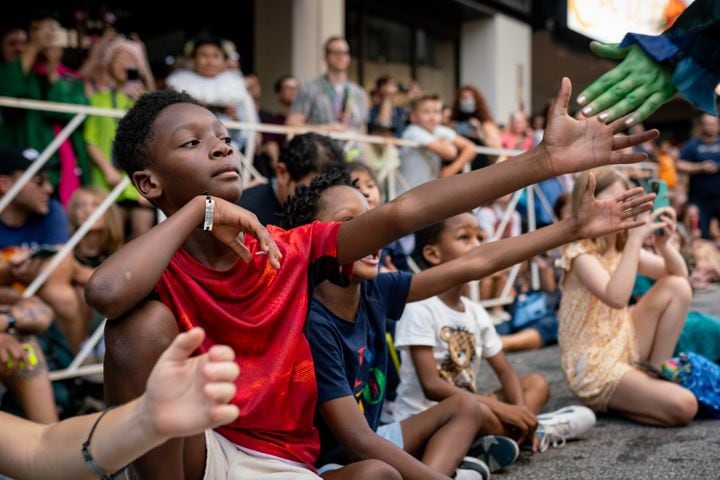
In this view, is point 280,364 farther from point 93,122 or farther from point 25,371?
point 93,122

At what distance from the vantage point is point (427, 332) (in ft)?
9.29

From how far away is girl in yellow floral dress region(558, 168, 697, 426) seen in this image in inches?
124

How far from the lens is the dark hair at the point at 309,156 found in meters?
3.19

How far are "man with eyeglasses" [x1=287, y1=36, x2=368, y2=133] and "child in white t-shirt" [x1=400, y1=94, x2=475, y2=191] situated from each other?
0.38m

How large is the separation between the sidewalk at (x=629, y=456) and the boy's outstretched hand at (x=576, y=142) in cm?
122

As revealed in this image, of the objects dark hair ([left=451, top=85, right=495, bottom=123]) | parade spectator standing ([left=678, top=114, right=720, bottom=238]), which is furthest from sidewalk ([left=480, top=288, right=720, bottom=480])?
parade spectator standing ([left=678, top=114, right=720, bottom=238])

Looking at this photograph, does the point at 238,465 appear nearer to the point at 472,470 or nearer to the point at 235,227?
the point at 235,227

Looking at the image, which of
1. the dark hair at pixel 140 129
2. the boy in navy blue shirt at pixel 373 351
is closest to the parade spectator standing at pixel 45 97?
the boy in navy blue shirt at pixel 373 351

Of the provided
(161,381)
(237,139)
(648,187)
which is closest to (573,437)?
(648,187)

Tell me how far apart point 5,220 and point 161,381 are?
2669mm

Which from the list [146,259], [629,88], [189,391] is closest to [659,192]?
[629,88]

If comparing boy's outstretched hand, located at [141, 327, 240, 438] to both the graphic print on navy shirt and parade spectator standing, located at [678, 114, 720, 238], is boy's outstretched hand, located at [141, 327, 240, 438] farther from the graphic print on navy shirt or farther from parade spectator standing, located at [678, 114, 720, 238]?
parade spectator standing, located at [678, 114, 720, 238]

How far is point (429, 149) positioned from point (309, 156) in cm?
258

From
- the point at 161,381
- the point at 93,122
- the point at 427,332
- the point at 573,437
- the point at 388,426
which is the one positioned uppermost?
the point at 93,122
